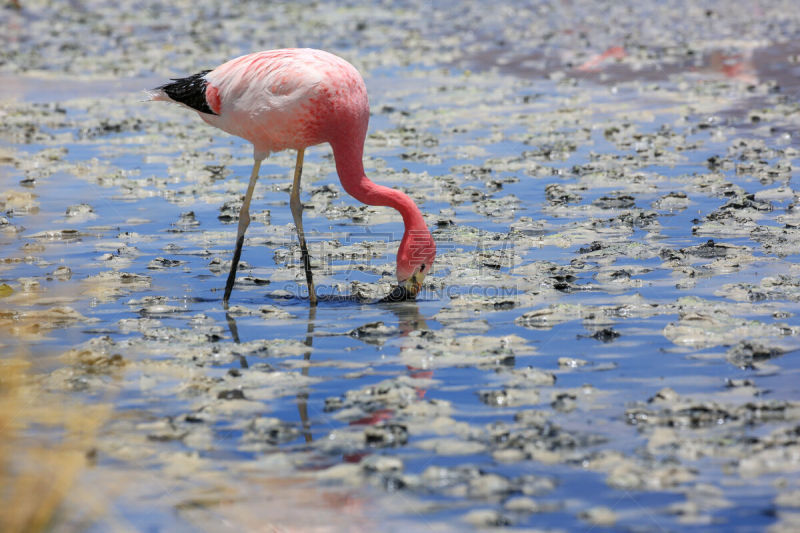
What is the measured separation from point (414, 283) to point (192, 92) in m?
2.16

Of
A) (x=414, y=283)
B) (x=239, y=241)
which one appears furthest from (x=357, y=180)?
(x=239, y=241)

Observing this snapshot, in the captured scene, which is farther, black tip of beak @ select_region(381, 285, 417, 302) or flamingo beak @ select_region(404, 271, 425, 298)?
black tip of beak @ select_region(381, 285, 417, 302)

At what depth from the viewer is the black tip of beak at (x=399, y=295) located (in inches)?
301

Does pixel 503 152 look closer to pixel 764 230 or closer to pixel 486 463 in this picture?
pixel 764 230

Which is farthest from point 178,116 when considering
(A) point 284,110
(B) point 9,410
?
(B) point 9,410

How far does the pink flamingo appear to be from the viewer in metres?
7.44

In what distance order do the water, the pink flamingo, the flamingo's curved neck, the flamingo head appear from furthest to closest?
the flamingo's curved neck → the pink flamingo → the flamingo head → the water

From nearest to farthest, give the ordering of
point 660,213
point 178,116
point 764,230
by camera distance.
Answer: point 764,230, point 660,213, point 178,116

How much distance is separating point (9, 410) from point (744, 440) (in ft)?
11.9

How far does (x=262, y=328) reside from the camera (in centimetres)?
730

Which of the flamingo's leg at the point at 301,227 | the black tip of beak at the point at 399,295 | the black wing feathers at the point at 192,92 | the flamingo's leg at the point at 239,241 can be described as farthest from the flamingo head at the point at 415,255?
the black wing feathers at the point at 192,92

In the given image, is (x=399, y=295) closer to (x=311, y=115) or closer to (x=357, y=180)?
(x=357, y=180)

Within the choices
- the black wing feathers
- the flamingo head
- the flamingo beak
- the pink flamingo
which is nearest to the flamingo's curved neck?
the pink flamingo

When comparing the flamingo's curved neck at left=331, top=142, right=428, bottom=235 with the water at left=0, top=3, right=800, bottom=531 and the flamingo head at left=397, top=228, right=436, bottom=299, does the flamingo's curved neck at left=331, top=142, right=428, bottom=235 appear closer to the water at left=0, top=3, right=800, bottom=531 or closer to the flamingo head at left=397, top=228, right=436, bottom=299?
the flamingo head at left=397, top=228, right=436, bottom=299
